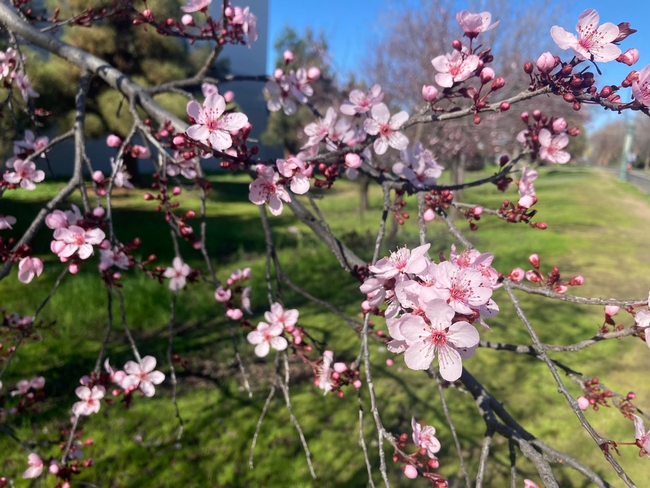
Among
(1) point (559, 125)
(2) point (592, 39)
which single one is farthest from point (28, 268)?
(1) point (559, 125)

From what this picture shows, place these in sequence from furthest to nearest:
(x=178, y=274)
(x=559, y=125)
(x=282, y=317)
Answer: (x=178, y=274)
(x=282, y=317)
(x=559, y=125)

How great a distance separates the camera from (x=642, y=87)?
0.99 m

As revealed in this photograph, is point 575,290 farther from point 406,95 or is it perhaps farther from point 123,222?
point 123,222

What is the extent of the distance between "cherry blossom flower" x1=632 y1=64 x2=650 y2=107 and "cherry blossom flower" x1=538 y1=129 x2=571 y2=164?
1.93 ft

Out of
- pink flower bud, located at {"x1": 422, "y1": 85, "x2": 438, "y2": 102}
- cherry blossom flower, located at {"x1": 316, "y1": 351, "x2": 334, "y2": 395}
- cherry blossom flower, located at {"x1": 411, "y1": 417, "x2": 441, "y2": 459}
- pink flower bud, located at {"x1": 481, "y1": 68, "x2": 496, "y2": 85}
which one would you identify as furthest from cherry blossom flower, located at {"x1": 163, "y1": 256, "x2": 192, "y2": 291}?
pink flower bud, located at {"x1": 481, "y1": 68, "x2": 496, "y2": 85}

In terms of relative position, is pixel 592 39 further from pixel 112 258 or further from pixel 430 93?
pixel 112 258

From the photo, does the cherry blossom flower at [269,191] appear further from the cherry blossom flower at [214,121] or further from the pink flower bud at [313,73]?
the pink flower bud at [313,73]

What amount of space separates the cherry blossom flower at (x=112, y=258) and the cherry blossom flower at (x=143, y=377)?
480 millimetres

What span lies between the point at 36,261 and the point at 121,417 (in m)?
2.06

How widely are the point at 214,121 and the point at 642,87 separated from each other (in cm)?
112

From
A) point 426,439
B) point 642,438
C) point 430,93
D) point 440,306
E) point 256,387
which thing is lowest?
point 256,387

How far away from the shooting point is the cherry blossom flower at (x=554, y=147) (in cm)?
159

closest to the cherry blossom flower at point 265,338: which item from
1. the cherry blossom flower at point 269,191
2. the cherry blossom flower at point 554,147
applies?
the cherry blossom flower at point 269,191

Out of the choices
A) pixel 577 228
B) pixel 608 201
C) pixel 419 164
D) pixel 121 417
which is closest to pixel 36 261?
pixel 419 164
